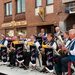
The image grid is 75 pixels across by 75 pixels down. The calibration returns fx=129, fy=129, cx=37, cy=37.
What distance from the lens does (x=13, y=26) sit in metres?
18.1

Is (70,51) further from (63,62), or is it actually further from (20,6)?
(20,6)

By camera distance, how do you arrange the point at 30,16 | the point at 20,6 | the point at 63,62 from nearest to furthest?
the point at 63,62
the point at 30,16
the point at 20,6

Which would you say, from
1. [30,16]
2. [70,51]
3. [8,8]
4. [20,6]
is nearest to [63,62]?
[70,51]

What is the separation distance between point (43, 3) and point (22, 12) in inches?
158

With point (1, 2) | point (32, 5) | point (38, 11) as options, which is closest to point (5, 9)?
point (1, 2)

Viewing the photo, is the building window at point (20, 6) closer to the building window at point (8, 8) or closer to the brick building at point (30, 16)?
the brick building at point (30, 16)

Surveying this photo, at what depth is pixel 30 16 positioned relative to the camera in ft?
52.1

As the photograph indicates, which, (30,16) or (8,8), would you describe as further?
(8,8)

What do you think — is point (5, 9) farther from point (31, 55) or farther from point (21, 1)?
point (31, 55)

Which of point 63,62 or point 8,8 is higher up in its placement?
point 8,8

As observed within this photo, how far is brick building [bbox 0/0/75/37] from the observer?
13078 millimetres

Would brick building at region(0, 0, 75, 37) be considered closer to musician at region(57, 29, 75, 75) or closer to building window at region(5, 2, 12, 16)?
building window at region(5, 2, 12, 16)

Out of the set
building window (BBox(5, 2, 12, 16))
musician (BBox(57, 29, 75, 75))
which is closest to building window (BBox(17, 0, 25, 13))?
building window (BBox(5, 2, 12, 16))

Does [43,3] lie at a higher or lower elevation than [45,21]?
higher
